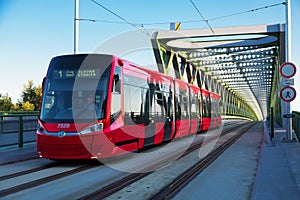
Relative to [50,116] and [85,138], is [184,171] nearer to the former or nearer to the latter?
[85,138]

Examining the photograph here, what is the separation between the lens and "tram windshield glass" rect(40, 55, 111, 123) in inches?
351

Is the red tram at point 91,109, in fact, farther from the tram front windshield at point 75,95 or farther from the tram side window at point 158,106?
the tram side window at point 158,106

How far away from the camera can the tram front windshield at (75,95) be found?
8.90m

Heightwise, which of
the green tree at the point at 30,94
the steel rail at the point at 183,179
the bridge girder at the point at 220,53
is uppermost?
the bridge girder at the point at 220,53

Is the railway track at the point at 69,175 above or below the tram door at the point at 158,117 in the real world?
below

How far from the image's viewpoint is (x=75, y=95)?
29.8 ft

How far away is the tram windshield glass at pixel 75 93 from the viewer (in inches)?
351

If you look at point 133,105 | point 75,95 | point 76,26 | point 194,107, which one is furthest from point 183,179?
point 76,26

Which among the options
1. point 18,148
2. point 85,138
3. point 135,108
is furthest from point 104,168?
point 18,148

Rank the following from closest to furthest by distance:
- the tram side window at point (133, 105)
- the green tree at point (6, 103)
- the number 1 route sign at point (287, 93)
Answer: the tram side window at point (133, 105) < the number 1 route sign at point (287, 93) < the green tree at point (6, 103)

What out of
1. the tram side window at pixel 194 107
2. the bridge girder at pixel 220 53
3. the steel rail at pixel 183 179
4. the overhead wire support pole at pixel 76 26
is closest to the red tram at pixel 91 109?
the steel rail at pixel 183 179

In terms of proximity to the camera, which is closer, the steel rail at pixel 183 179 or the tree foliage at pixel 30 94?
the steel rail at pixel 183 179

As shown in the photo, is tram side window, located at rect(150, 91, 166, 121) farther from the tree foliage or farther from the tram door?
the tree foliage

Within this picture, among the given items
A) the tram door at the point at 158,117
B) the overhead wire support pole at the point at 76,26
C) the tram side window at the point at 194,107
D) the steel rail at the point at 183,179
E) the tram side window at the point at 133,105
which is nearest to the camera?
the steel rail at the point at 183,179
